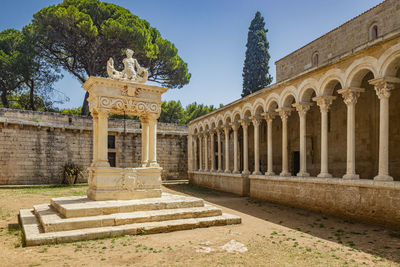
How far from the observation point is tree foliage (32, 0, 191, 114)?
2291 cm

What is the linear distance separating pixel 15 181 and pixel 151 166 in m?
14.4

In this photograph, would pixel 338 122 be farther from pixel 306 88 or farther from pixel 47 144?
pixel 47 144

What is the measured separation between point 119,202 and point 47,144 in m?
15.0

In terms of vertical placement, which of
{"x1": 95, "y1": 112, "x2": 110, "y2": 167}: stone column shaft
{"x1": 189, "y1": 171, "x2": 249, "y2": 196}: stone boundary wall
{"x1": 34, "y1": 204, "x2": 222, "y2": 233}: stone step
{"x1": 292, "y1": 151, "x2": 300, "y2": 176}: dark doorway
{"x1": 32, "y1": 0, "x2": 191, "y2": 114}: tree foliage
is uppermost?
{"x1": 32, "y1": 0, "x2": 191, "y2": 114}: tree foliage

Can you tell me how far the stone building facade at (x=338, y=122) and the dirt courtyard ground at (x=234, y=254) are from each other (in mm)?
1420

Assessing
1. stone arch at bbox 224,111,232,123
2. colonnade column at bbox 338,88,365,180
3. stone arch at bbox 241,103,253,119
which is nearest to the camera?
colonnade column at bbox 338,88,365,180

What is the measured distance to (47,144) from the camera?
20.7 metres

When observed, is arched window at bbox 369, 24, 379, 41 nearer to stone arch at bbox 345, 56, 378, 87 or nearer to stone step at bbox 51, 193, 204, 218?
stone arch at bbox 345, 56, 378, 87

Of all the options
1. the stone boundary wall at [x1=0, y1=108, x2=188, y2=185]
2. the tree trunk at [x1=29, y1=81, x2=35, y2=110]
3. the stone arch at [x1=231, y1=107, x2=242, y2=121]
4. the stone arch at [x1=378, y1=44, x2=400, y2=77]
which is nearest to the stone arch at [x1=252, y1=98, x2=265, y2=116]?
the stone arch at [x1=231, y1=107, x2=242, y2=121]

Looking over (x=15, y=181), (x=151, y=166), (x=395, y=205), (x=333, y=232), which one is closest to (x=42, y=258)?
(x=151, y=166)

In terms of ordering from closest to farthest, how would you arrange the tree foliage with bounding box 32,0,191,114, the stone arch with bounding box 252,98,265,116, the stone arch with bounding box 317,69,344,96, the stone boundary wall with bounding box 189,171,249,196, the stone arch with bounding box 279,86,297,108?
1. the stone arch with bounding box 317,69,344,96
2. the stone arch with bounding box 279,86,297,108
3. the stone arch with bounding box 252,98,265,116
4. the stone boundary wall with bounding box 189,171,249,196
5. the tree foliage with bounding box 32,0,191,114

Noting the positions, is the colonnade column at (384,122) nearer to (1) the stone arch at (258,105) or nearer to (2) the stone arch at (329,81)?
(2) the stone arch at (329,81)

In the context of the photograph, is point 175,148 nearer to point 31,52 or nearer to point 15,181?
point 15,181

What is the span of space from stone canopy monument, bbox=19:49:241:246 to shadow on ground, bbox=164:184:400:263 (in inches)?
72.5
